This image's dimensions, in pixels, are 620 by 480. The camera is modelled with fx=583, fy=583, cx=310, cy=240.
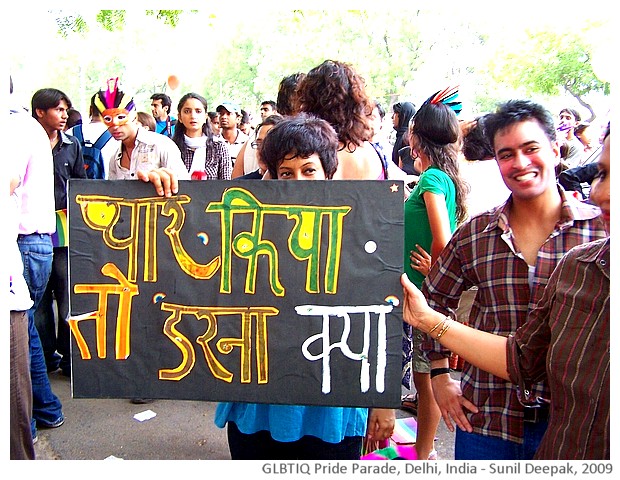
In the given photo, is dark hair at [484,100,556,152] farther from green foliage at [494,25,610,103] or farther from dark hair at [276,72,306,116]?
green foliage at [494,25,610,103]

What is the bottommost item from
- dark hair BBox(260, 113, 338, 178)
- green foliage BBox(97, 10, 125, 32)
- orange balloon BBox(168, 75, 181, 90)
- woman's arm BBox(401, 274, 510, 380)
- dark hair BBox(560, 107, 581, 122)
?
woman's arm BBox(401, 274, 510, 380)

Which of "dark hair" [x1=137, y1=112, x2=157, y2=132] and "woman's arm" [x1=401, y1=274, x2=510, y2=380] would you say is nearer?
"woman's arm" [x1=401, y1=274, x2=510, y2=380]

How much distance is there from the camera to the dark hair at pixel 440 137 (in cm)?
293

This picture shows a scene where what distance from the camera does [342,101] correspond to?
9.20ft

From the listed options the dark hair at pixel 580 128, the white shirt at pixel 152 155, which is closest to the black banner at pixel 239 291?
the white shirt at pixel 152 155

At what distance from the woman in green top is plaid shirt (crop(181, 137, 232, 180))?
247 centimetres

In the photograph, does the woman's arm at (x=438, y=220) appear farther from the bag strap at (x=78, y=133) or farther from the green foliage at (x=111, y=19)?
the green foliage at (x=111, y=19)

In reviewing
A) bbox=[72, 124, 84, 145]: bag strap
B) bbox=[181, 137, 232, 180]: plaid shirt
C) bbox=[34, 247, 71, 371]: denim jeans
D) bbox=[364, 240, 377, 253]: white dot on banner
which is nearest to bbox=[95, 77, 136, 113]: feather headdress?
Answer: bbox=[72, 124, 84, 145]: bag strap

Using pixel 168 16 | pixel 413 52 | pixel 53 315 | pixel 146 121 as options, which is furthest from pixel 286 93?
pixel 413 52

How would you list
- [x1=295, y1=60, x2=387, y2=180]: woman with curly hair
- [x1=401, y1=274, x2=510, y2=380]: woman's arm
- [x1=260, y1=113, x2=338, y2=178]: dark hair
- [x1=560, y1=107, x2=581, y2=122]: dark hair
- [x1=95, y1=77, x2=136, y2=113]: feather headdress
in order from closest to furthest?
[x1=401, y1=274, x2=510, y2=380]: woman's arm < [x1=260, y1=113, x2=338, y2=178]: dark hair < [x1=295, y1=60, x2=387, y2=180]: woman with curly hair < [x1=95, y1=77, x2=136, y2=113]: feather headdress < [x1=560, y1=107, x2=581, y2=122]: dark hair

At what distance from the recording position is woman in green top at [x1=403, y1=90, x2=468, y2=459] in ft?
9.32

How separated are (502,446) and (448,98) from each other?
5.87ft

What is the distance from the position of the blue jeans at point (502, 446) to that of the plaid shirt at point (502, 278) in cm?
2

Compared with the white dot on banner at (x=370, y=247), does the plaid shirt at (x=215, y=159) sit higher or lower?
higher
